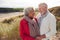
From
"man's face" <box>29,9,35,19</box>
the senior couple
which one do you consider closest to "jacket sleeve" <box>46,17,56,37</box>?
the senior couple

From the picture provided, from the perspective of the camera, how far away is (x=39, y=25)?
1.68 meters

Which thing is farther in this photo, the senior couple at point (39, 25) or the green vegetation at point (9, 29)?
the green vegetation at point (9, 29)

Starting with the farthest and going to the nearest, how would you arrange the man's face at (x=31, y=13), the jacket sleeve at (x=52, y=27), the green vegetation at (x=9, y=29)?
the green vegetation at (x=9, y=29) → the jacket sleeve at (x=52, y=27) → the man's face at (x=31, y=13)

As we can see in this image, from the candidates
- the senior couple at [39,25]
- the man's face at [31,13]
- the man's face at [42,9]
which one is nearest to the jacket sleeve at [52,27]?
the senior couple at [39,25]

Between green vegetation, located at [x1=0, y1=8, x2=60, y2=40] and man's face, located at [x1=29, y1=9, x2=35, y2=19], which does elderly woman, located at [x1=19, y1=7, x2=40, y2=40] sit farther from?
green vegetation, located at [x1=0, y1=8, x2=60, y2=40]

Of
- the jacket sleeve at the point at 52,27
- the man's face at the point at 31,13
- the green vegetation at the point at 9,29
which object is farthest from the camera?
the green vegetation at the point at 9,29

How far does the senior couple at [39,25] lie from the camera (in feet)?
5.21

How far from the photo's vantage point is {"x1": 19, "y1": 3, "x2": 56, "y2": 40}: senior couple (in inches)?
62.5

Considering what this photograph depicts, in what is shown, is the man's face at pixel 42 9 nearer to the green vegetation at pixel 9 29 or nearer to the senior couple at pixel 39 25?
the senior couple at pixel 39 25

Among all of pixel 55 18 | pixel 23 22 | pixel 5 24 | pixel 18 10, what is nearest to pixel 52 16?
pixel 55 18

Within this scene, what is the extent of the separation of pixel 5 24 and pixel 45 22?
1.79 feet

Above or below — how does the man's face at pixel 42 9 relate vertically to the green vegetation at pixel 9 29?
above

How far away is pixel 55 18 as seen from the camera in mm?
1735

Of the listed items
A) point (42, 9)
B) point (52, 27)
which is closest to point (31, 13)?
point (42, 9)
